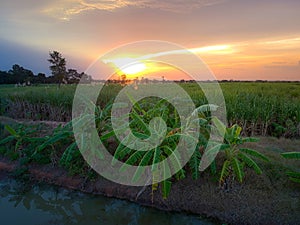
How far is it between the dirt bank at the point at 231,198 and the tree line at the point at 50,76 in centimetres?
1751

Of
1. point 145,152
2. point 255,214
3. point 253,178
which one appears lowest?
point 255,214

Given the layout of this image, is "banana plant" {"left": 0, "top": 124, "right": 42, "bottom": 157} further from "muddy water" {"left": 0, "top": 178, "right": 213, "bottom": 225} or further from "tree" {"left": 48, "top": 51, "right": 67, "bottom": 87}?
"tree" {"left": 48, "top": 51, "right": 67, "bottom": 87}

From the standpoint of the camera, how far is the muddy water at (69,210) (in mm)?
4105

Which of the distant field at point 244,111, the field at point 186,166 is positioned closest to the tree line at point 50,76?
the distant field at point 244,111

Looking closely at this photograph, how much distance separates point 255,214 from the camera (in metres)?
3.85

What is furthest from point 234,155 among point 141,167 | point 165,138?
point 141,167

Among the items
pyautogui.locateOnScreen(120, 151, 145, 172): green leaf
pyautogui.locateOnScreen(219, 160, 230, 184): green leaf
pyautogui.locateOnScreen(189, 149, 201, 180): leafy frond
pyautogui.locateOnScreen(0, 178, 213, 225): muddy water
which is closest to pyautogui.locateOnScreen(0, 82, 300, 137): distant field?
pyautogui.locateOnScreen(219, 160, 230, 184): green leaf

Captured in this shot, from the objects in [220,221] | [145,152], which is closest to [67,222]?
[145,152]

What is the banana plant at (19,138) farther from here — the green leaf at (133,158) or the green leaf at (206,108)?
the green leaf at (206,108)

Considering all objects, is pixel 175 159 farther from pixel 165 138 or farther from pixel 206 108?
pixel 206 108

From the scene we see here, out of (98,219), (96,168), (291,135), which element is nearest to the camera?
(98,219)

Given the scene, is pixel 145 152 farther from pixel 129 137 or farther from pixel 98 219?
pixel 98 219

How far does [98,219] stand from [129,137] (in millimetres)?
1431

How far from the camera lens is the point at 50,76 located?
27359 millimetres
